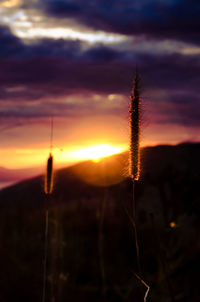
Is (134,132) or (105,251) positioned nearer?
(134,132)

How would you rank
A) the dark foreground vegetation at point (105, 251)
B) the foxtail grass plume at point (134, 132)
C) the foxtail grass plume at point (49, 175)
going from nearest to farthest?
1. the foxtail grass plume at point (134, 132)
2. the foxtail grass plume at point (49, 175)
3. the dark foreground vegetation at point (105, 251)

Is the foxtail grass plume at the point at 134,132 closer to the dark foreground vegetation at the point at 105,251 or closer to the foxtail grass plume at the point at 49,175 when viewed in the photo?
the foxtail grass plume at the point at 49,175

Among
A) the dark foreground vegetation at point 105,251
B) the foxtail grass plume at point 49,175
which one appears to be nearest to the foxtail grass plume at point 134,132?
the foxtail grass plume at point 49,175

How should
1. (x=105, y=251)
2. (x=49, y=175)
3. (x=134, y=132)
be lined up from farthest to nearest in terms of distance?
(x=105, y=251), (x=49, y=175), (x=134, y=132)

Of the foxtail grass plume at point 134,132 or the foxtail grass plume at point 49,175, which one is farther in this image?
the foxtail grass plume at point 49,175

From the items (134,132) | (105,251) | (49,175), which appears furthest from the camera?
(105,251)

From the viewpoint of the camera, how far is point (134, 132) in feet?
7.98

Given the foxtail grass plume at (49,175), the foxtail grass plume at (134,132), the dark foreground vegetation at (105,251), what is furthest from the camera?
the dark foreground vegetation at (105,251)

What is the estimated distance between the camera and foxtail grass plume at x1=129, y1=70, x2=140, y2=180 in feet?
7.97

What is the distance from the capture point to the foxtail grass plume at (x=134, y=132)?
243 cm

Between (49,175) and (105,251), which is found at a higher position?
(49,175)

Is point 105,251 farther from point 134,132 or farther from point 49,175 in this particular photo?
point 134,132

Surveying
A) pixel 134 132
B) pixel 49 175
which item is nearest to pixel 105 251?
pixel 49 175

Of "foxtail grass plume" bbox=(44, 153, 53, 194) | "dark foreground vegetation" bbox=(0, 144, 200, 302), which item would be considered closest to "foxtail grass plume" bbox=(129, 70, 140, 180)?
"foxtail grass plume" bbox=(44, 153, 53, 194)
